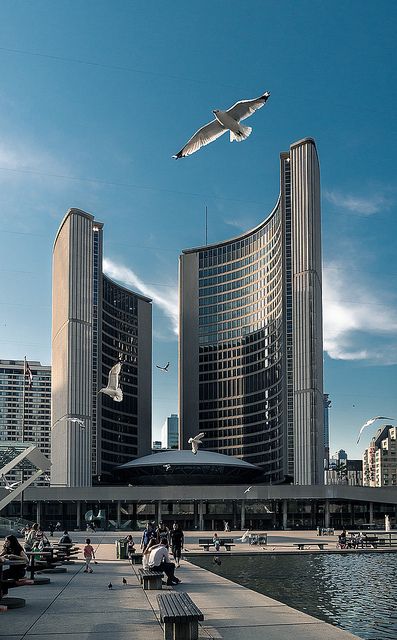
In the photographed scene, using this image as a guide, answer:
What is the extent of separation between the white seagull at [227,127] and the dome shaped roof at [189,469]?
109945 mm

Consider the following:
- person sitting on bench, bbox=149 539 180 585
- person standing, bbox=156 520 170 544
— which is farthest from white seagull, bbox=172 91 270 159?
person standing, bbox=156 520 170 544

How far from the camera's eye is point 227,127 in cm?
2702

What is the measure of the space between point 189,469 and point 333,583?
108807 millimetres

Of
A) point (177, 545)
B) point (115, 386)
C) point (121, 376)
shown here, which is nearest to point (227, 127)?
point (177, 545)

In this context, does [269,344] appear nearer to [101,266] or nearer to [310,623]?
[101,266]

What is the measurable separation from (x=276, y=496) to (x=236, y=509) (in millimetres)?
7355

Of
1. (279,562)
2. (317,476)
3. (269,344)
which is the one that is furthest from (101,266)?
(279,562)

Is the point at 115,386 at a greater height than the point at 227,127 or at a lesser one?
lesser

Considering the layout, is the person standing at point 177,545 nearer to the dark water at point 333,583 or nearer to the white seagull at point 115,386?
the dark water at point 333,583

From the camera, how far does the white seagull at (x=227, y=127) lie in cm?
2630

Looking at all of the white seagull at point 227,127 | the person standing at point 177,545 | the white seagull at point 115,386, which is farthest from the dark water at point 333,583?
the white seagull at point 115,386

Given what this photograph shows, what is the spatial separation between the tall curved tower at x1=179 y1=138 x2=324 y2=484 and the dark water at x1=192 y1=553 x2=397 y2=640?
87.3 m

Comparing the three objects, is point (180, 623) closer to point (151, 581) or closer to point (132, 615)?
point (132, 615)

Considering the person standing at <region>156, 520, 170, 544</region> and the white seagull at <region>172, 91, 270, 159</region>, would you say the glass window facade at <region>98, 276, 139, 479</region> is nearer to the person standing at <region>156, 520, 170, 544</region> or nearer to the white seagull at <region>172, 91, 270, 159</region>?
the person standing at <region>156, 520, 170, 544</region>
